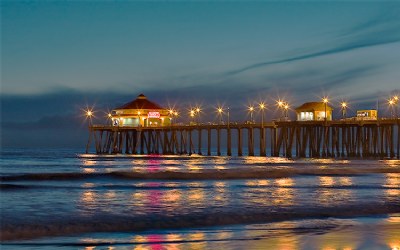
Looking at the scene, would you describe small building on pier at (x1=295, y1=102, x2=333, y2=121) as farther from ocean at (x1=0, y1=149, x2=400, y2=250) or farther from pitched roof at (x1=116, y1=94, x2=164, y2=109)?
ocean at (x1=0, y1=149, x2=400, y2=250)

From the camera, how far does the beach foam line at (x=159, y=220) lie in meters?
13.5

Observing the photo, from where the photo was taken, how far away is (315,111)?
68.1 m

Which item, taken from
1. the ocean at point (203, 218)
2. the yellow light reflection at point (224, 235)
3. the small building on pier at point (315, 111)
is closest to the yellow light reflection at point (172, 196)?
the ocean at point (203, 218)

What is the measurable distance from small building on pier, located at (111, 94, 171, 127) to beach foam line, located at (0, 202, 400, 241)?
236ft

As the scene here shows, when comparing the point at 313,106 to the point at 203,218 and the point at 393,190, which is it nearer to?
the point at 393,190

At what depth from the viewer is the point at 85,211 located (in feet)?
55.4

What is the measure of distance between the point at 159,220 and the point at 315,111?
180 ft

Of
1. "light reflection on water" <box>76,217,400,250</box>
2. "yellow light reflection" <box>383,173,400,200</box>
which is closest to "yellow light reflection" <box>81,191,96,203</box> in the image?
"light reflection on water" <box>76,217,400,250</box>

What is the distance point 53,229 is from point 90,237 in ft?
4.48

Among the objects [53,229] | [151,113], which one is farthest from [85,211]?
[151,113]

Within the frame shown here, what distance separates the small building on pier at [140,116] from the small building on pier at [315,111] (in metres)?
26.6

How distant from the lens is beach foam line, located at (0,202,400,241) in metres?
13.5

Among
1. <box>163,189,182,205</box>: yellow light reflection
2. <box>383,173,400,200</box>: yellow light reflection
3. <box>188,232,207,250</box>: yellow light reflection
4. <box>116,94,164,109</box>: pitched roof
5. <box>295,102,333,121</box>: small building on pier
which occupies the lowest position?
<box>383,173,400,200</box>: yellow light reflection

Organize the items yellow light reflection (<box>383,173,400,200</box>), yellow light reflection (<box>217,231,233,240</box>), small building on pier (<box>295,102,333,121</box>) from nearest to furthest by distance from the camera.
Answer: yellow light reflection (<box>217,231,233,240</box>) < yellow light reflection (<box>383,173,400,200</box>) < small building on pier (<box>295,102,333,121</box>)
